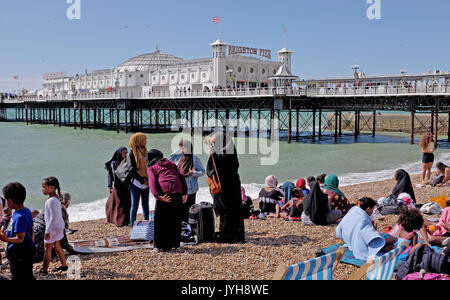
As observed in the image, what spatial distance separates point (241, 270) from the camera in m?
4.96

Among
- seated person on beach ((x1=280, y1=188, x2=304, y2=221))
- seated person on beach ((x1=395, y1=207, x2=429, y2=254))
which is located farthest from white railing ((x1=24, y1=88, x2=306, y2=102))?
seated person on beach ((x1=395, y1=207, x2=429, y2=254))

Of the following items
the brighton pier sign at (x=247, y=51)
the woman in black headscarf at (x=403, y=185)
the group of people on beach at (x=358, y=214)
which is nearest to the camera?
the group of people on beach at (x=358, y=214)

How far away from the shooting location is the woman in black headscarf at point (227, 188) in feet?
18.7

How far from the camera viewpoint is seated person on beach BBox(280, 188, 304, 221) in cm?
759

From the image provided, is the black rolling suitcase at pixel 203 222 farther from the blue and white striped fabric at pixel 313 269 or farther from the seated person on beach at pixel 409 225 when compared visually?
the blue and white striped fabric at pixel 313 269

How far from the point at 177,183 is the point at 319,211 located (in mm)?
2728

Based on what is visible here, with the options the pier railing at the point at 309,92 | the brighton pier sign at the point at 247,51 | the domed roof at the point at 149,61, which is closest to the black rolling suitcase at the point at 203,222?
the pier railing at the point at 309,92

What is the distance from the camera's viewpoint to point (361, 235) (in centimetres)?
504

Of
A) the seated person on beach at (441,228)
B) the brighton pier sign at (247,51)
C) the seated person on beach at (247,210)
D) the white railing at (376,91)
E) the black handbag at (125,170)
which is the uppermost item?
the brighton pier sign at (247,51)

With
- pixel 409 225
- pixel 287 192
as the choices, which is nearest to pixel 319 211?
pixel 287 192

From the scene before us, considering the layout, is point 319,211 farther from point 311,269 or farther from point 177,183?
→ point 311,269

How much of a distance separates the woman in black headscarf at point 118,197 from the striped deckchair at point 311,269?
168 inches

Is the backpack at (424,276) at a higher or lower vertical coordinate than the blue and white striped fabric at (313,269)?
lower
